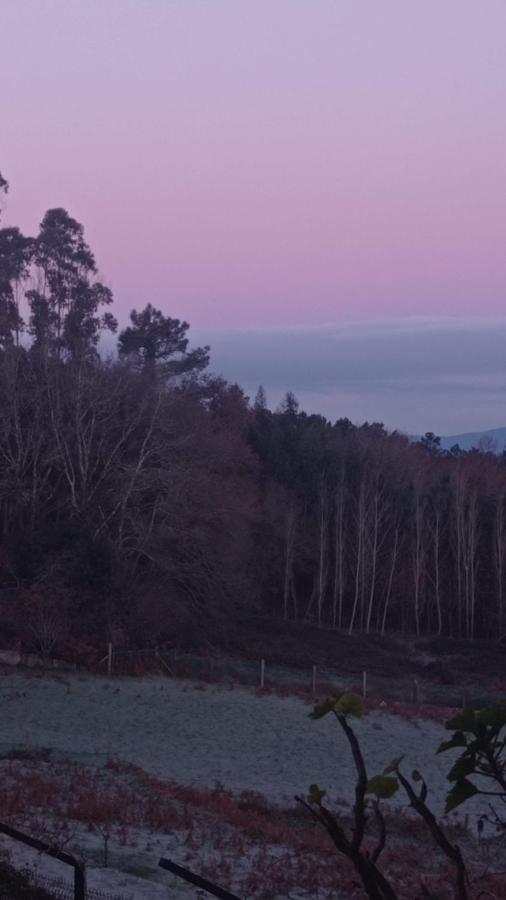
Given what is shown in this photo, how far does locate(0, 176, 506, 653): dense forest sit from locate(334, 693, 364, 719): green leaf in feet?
97.1

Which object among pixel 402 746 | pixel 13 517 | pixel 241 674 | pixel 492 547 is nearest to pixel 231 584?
pixel 241 674

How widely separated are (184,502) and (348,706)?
3495 centimetres

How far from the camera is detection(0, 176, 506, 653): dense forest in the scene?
35.3 metres

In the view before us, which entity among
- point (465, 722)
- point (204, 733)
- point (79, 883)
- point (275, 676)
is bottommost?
point (204, 733)

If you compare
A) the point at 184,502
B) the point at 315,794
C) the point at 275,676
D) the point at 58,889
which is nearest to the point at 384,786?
the point at 315,794

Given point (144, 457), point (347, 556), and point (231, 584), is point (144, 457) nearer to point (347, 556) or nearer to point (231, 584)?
point (231, 584)

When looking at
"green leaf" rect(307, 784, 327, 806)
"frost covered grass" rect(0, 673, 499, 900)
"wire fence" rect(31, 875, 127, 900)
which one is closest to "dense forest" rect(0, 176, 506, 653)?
"frost covered grass" rect(0, 673, 499, 900)

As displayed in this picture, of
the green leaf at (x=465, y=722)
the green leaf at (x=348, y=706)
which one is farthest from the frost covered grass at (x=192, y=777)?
the green leaf at (x=465, y=722)

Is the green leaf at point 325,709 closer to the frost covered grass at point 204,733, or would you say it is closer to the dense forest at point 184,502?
the frost covered grass at point 204,733

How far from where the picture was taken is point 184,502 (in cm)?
3791

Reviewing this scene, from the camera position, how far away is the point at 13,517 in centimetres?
3884

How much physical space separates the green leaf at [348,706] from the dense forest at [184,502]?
97.1 ft

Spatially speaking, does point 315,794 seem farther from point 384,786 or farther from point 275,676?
point 275,676

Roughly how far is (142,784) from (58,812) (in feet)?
11.4
